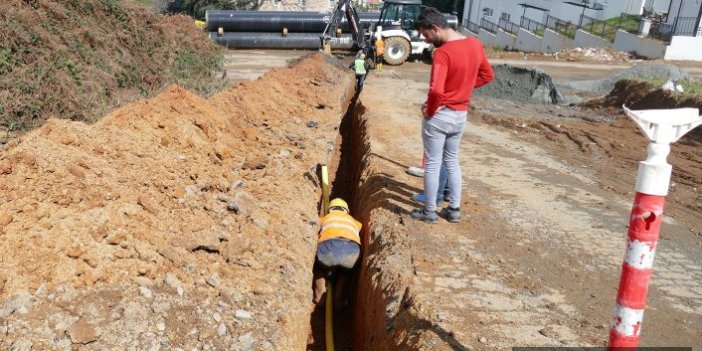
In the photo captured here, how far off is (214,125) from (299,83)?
5.44 metres

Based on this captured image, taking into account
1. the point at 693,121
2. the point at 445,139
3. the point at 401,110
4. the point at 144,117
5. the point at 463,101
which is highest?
the point at 693,121

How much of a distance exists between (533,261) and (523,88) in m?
11.9

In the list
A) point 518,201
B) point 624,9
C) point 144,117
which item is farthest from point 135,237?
point 624,9

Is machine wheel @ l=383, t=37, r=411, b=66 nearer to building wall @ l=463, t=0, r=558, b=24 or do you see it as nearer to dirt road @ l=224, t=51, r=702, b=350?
dirt road @ l=224, t=51, r=702, b=350

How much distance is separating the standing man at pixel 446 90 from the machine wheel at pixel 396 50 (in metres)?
16.0

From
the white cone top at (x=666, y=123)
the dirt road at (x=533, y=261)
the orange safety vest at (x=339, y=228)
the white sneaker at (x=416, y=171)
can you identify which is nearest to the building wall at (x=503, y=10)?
the dirt road at (x=533, y=261)

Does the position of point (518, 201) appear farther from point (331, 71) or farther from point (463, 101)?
point (331, 71)

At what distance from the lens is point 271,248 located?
16.4 ft

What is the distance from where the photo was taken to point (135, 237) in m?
4.24

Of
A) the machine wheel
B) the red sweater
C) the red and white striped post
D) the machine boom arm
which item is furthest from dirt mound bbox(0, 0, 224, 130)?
the machine wheel

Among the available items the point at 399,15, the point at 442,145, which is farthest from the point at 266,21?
the point at 442,145

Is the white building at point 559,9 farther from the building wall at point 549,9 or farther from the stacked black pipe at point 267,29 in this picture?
the stacked black pipe at point 267,29

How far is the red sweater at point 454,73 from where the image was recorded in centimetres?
466

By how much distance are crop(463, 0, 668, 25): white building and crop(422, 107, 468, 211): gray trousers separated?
24.2 metres
